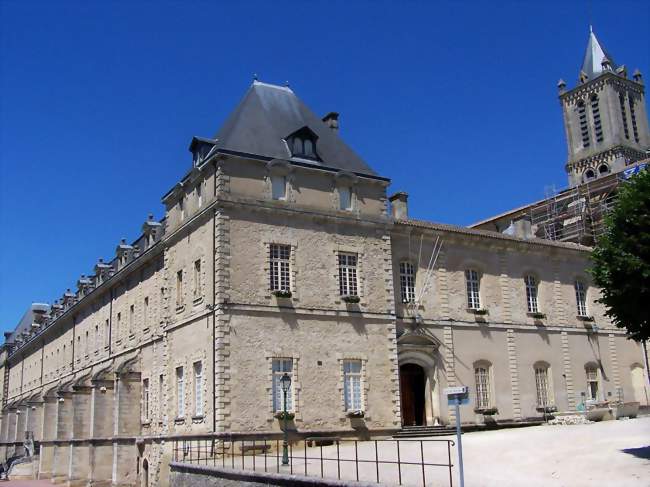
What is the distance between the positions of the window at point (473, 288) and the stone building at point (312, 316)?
0.38 ft

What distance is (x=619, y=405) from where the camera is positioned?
88.1ft

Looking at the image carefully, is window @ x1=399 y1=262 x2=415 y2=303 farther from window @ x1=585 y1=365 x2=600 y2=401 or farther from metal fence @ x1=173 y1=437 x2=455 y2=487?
window @ x1=585 y1=365 x2=600 y2=401

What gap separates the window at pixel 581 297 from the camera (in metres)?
34.0

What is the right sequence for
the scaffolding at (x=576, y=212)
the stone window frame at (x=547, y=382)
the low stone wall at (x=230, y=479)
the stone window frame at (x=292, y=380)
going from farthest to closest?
1. the scaffolding at (x=576, y=212)
2. the stone window frame at (x=547, y=382)
3. the stone window frame at (x=292, y=380)
4. the low stone wall at (x=230, y=479)

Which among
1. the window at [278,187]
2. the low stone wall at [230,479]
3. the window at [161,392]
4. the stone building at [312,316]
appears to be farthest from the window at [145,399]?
the window at [278,187]

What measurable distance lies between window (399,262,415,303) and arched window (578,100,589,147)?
62.6 metres

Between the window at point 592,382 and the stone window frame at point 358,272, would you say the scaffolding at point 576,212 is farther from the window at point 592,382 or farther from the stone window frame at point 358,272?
the stone window frame at point 358,272

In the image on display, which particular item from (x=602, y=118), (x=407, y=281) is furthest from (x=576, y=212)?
(x=602, y=118)

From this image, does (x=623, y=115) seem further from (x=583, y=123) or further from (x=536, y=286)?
(x=536, y=286)

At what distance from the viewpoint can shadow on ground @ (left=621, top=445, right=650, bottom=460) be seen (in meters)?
16.4

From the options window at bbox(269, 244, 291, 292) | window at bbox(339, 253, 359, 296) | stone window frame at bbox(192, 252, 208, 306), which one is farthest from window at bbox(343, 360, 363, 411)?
stone window frame at bbox(192, 252, 208, 306)

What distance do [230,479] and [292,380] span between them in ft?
19.4

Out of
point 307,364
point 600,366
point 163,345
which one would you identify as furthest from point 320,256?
point 600,366

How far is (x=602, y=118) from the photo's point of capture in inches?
3255
